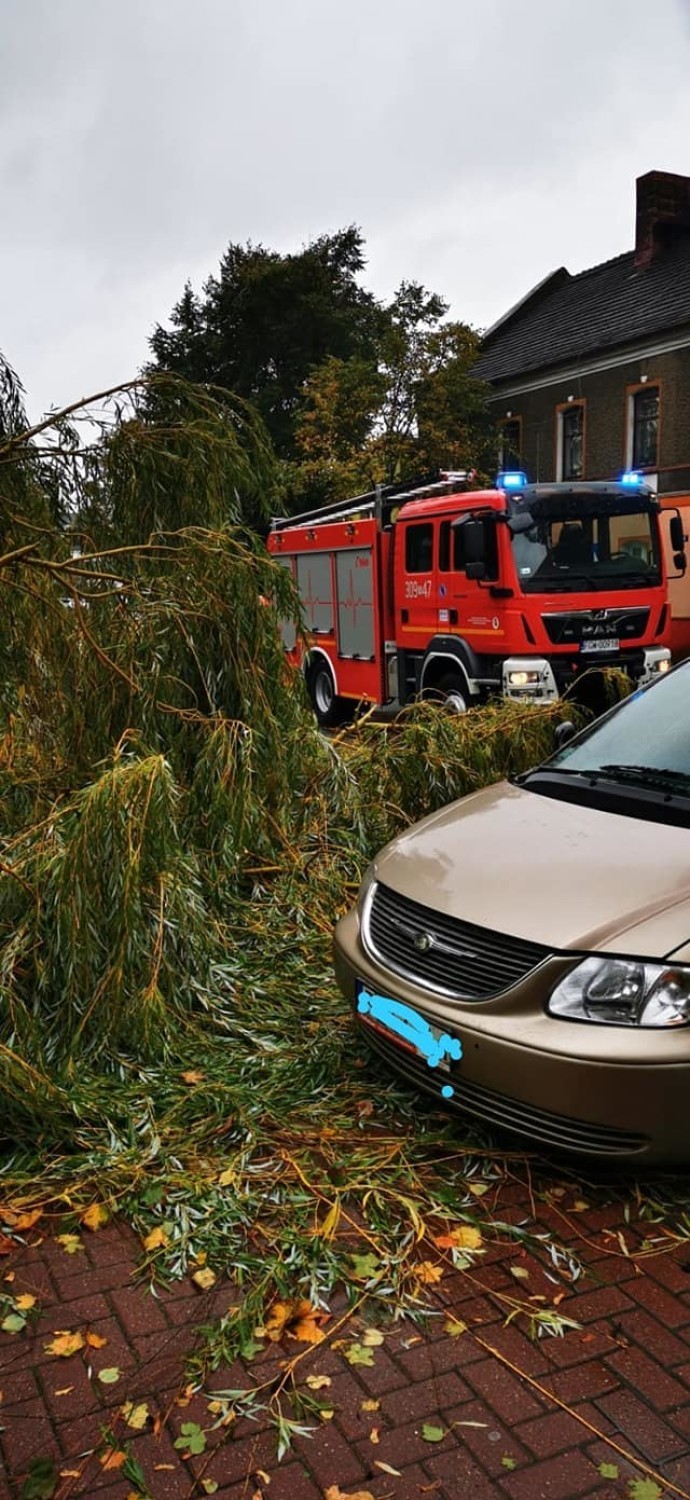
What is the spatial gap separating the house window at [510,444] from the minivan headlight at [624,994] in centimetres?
2515

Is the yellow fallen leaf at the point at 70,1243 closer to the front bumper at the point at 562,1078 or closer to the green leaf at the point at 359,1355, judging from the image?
the green leaf at the point at 359,1355

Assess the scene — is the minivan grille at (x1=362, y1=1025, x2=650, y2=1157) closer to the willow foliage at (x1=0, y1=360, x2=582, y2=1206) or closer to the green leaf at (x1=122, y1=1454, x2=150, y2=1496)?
the willow foliage at (x1=0, y1=360, x2=582, y2=1206)

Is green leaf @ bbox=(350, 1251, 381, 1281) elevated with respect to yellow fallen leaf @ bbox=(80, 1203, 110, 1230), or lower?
elevated

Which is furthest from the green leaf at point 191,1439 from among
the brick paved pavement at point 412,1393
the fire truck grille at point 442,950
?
the fire truck grille at point 442,950

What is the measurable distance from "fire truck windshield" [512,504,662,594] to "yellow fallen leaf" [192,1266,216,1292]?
7630mm

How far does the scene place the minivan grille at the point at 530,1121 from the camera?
309 cm

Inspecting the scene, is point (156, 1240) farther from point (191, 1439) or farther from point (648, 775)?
point (648, 775)

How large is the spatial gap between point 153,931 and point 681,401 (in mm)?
23074

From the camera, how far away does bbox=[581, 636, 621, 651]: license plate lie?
392 inches

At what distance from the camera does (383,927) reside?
3879mm

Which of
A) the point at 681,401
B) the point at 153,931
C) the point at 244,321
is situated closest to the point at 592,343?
the point at 681,401

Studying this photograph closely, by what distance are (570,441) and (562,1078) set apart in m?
27.0

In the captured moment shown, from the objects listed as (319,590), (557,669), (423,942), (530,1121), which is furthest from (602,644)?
(530,1121)

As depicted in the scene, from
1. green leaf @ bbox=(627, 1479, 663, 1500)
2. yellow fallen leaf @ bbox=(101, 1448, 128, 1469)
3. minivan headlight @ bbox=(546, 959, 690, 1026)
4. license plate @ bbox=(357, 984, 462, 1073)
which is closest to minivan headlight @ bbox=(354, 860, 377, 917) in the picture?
license plate @ bbox=(357, 984, 462, 1073)
